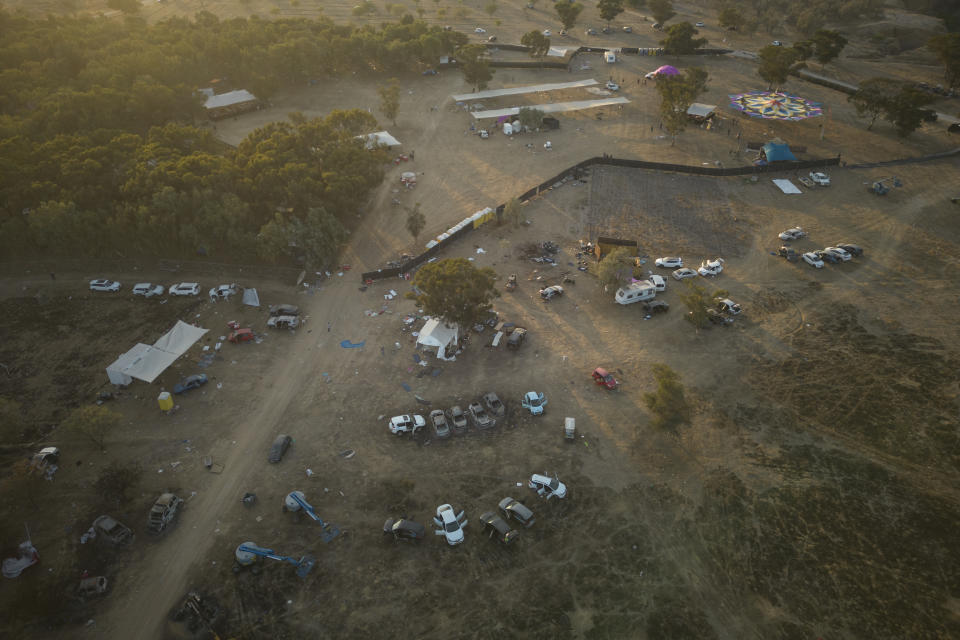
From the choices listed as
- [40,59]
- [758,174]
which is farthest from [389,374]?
[40,59]

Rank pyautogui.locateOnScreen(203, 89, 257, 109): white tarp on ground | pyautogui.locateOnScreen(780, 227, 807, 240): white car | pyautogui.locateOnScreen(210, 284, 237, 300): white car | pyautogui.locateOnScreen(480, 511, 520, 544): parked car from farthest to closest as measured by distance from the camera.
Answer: pyautogui.locateOnScreen(203, 89, 257, 109): white tarp on ground → pyautogui.locateOnScreen(780, 227, 807, 240): white car → pyautogui.locateOnScreen(210, 284, 237, 300): white car → pyautogui.locateOnScreen(480, 511, 520, 544): parked car

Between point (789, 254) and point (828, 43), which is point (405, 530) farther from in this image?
point (828, 43)

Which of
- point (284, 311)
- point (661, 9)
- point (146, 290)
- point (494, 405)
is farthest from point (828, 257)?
point (661, 9)

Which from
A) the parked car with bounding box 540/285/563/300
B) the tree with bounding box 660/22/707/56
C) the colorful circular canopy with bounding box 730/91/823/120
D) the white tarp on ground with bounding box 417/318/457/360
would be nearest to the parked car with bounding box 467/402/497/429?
the white tarp on ground with bounding box 417/318/457/360

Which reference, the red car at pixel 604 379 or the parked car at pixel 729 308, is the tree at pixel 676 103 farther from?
the red car at pixel 604 379

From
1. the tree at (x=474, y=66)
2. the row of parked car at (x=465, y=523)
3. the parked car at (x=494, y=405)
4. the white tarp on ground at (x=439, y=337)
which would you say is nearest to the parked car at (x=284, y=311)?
the white tarp on ground at (x=439, y=337)

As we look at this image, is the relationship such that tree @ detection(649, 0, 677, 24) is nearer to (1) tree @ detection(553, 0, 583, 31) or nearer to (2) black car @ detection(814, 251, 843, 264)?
(1) tree @ detection(553, 0, 583, 31)

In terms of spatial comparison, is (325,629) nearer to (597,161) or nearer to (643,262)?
(643,262)
